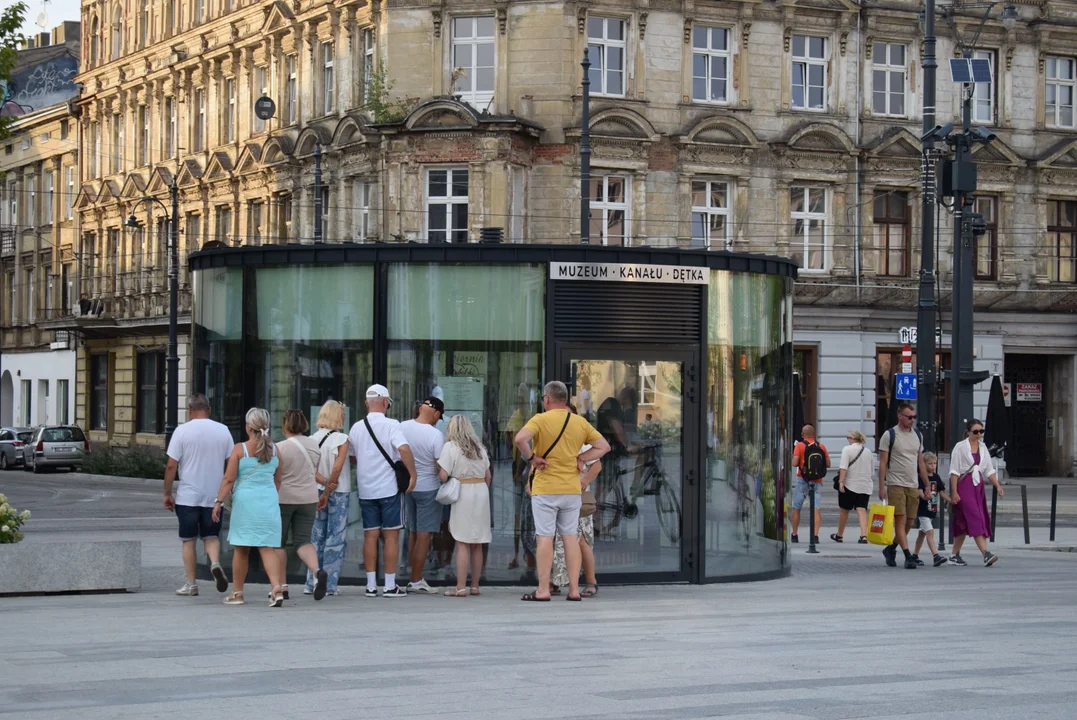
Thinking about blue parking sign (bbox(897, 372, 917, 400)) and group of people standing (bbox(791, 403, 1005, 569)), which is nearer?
group of people standing (bbox(791, 403, 1005, 569))

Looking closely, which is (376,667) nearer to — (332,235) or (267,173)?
(332,235)

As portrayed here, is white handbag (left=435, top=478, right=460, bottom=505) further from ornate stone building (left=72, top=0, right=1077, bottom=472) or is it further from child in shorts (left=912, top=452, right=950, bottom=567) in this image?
ornate stone building (left=72, top=0, right=1077, bottom=472)

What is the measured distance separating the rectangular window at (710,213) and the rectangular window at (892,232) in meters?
4.08

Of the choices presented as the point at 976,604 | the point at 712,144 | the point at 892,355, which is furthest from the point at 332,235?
the point at 976,604

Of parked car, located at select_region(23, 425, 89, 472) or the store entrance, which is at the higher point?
the store entrance

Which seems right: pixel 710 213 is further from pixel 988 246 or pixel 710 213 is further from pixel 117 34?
pixel 117 34

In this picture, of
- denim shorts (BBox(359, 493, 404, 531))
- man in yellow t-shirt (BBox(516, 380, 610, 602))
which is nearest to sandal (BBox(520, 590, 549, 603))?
man in yellow t-shirt (BBox(516, 380, 610, 602))

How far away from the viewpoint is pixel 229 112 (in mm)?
53969

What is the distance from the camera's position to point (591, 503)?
52.2ft

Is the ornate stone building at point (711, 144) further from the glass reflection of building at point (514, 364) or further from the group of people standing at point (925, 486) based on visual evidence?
the glass reflection of building at point (514, 364)

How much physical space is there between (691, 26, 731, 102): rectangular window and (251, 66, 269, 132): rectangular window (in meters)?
12.9

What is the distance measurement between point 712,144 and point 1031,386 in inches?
452

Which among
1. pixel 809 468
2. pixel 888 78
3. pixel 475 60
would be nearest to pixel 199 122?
pixel 475 60

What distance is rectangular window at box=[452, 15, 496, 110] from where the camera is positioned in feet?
142
